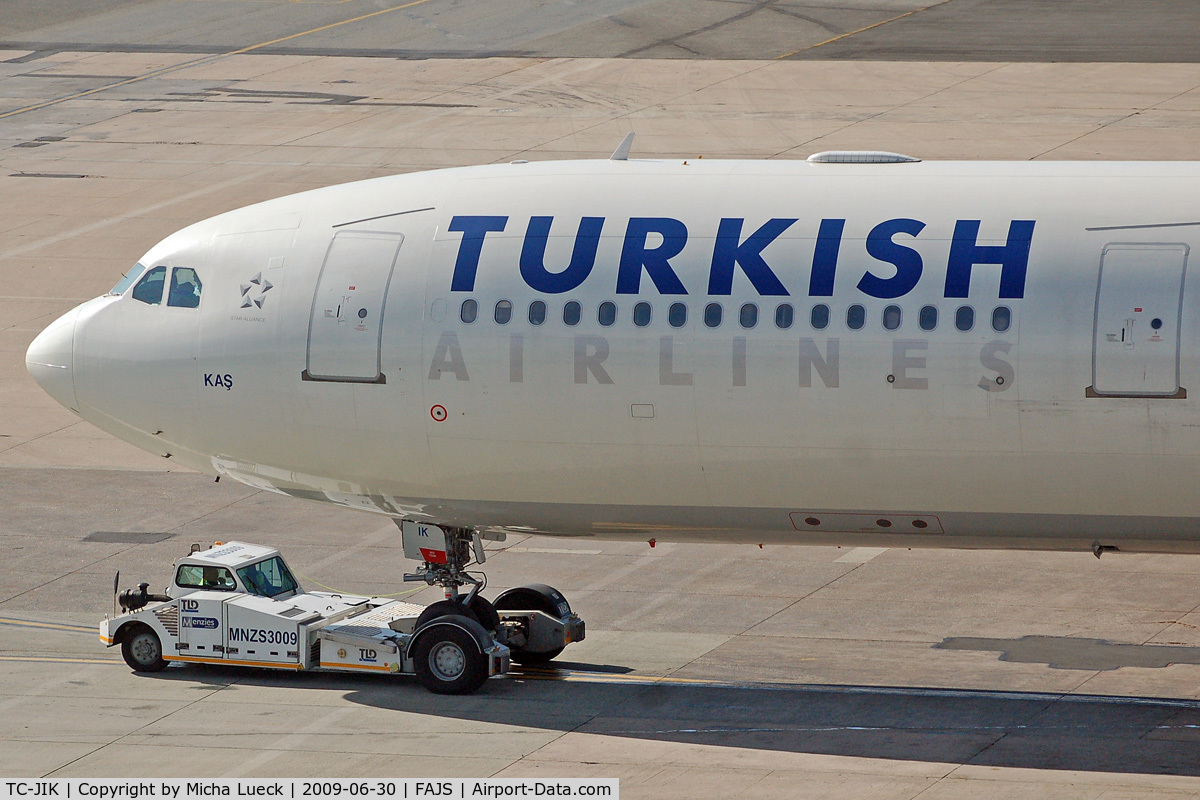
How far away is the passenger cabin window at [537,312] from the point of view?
76.5 feet

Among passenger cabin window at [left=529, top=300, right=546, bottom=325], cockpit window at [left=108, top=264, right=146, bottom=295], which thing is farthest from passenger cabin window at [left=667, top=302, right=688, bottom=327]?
cockpit window at [left=108, top=264, right=146, bottom=295]

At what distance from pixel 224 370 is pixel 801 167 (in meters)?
8.36

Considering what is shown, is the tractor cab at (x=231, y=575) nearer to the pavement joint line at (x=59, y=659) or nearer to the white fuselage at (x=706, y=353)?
the white fuselage at (x=706, y=353)

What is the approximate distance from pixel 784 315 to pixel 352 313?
5.88 meters

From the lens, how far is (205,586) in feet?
86.4

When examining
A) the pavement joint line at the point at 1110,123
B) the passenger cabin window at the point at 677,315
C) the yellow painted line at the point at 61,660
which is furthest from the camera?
the pavement joint line at the point at 1110,123

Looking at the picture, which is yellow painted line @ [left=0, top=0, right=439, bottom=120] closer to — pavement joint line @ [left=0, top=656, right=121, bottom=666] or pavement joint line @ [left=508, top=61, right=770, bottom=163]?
pavement joint line @ [left=508, top=61, right=770, bottom=163]

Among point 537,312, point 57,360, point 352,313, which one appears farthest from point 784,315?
point 57,360

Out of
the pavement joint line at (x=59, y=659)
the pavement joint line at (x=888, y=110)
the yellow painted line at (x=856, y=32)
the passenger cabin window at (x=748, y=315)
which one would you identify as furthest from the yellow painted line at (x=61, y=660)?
the yellow painted line at (x=856, y=32)

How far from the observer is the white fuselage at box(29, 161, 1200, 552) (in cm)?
2177

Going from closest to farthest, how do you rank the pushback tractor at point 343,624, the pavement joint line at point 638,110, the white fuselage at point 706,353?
the white fuselage at point 706,353, the pushback tractor at point 343,624, the pavement joint line at point 638,110

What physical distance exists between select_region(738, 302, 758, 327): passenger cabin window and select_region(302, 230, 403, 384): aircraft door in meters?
4.87

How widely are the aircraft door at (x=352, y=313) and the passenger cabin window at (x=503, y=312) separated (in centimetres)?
165

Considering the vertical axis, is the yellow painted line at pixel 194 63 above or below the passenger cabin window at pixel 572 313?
above
